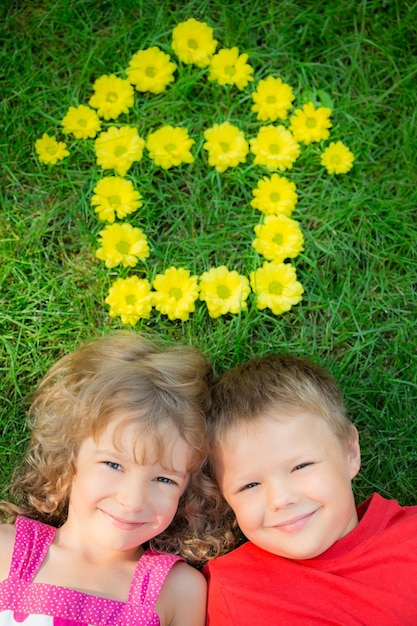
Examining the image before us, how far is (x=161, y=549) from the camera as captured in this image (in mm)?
2549

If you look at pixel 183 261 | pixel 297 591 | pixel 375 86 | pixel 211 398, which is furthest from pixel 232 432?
pixel 375 86

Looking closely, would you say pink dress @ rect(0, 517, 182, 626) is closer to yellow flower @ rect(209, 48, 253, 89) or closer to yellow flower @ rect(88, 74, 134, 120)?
yellow flower @ rect(88, 74, 134, 120)

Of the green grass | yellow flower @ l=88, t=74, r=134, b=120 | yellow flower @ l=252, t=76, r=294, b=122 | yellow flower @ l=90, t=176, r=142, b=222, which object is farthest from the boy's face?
yellow flower @ l=88, t=74, r=134, b=120

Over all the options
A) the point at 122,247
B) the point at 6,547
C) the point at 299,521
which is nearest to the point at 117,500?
the point at 6,547

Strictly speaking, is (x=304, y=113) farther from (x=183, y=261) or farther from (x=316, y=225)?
(x=183, y=261)

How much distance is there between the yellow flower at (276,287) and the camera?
276 centimetres

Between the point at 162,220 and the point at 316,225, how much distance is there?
564mm

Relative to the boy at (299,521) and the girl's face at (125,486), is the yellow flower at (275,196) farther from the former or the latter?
the girl's face at (125,486)

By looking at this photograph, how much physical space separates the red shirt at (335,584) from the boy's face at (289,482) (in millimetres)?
77

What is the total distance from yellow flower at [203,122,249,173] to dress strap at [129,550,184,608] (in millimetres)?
1363

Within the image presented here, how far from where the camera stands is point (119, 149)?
2.84 m

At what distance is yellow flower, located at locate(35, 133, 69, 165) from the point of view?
2.84m

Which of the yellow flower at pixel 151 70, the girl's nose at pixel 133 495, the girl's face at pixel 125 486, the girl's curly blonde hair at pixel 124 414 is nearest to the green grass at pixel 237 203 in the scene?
the yellow flower at pixel 151 70

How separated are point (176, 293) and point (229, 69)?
2.86ft
